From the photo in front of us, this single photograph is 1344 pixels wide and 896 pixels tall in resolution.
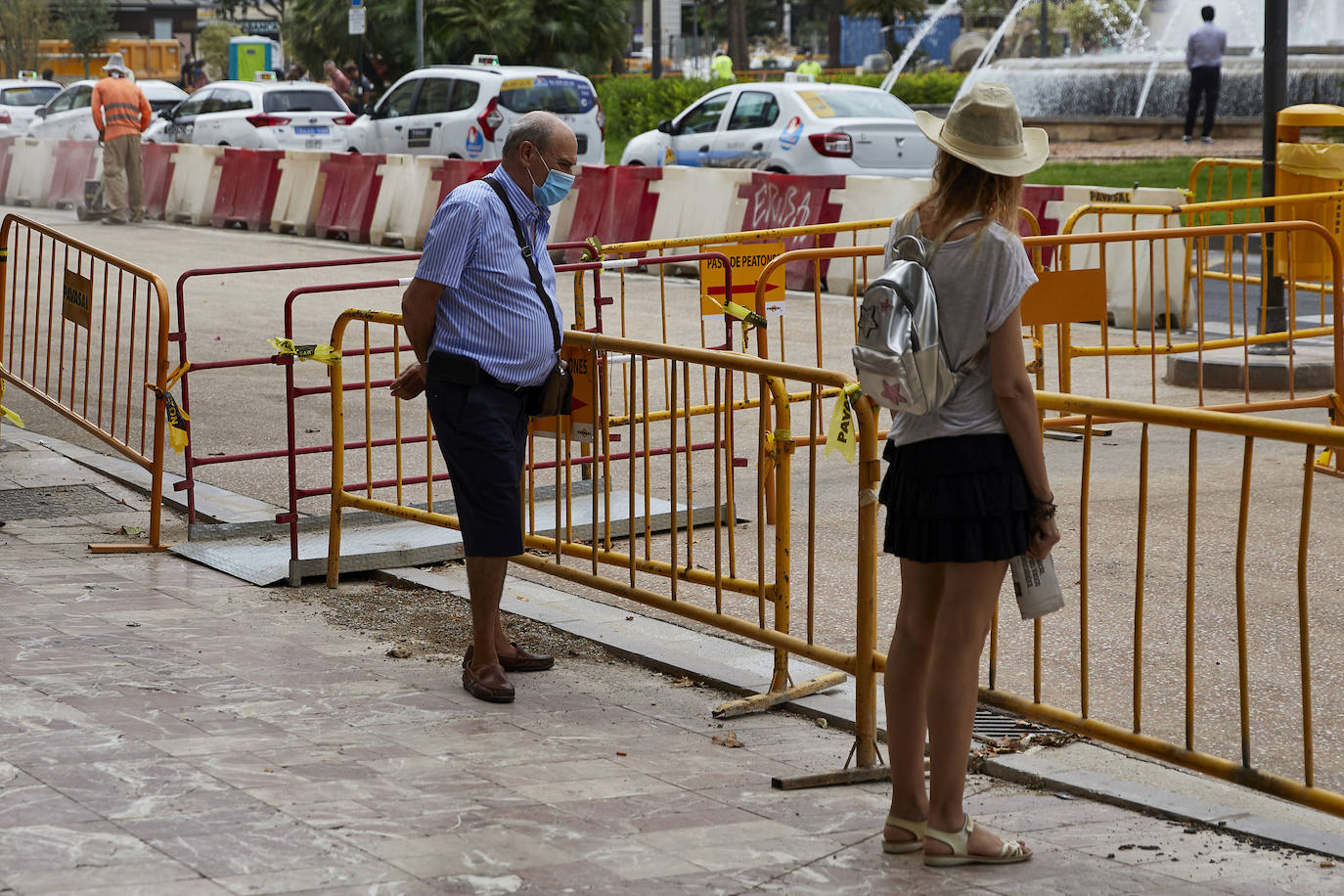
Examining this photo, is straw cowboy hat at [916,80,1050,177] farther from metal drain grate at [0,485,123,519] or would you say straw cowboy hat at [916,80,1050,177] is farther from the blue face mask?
metal drain grate at [0,485,123,519]

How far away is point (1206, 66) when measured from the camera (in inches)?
1009

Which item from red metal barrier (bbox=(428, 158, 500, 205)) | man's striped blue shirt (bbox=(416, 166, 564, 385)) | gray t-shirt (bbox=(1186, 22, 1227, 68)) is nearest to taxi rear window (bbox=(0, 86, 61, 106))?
red metal barrier (bbox=(428, 158, 500, 205))

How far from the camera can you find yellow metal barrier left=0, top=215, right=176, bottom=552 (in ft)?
25.6

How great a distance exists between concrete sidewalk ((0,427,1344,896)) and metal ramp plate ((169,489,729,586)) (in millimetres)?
838

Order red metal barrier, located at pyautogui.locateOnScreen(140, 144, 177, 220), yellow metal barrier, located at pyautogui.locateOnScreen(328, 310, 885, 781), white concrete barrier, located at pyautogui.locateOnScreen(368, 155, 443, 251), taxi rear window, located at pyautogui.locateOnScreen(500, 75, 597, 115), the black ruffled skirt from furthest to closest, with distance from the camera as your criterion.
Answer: red metal barrier, located at pyautogui.locateOnScreen(140, 144, 177, 220)
taxi rear window, located at pyautogui.locateOnScreen(500, 75, 597, 115)
white concrete barrier, located at pyautogui.locateOnScreen(368, 155, 443, 251)
yellow metal barrier, located at pyautogui.locateOnScreen(328, 310, 885, 781)
the black ruffled skirt

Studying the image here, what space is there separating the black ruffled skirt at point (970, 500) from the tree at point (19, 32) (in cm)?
6587

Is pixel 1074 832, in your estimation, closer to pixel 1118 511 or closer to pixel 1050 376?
pixel 1118 511

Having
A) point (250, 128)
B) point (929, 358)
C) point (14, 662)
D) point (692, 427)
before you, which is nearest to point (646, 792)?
point (929, 358)

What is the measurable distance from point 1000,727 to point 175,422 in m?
4.01

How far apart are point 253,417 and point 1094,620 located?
602 cm

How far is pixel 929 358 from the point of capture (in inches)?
156

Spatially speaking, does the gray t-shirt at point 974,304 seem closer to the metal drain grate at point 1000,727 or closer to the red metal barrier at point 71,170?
the metal drain grate at point 1000,727

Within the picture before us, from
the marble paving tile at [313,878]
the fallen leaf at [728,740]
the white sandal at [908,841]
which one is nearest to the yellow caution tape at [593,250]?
the fallen leaf at [728,740]

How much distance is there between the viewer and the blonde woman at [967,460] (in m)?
4.00
